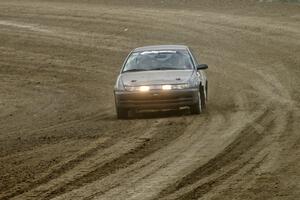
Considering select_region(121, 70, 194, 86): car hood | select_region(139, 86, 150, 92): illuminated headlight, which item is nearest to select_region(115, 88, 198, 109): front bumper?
select_region(139, 86, 150, 92): illuminated headlight

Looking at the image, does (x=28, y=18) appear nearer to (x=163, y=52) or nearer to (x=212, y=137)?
(x=163, y=52)

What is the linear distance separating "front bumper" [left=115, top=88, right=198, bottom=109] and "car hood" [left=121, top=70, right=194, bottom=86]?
0.82 ft

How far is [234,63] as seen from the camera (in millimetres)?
33406

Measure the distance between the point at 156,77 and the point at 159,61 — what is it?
134cm

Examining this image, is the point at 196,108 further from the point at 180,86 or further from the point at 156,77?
the point at 156,77

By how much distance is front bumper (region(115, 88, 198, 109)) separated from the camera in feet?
60.7

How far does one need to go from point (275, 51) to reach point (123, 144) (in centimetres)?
2255

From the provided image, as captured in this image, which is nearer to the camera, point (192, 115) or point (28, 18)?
point (192, 115)

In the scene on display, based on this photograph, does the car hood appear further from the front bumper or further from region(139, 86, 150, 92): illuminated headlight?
the front bumper

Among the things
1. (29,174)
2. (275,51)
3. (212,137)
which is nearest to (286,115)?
(212,137)

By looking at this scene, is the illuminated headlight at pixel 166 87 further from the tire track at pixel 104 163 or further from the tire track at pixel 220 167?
the tire track at pixel 220 167

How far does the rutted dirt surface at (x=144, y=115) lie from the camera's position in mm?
10477

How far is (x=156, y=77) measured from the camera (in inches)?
744

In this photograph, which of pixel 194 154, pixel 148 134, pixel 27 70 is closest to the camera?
pixel 194 154
